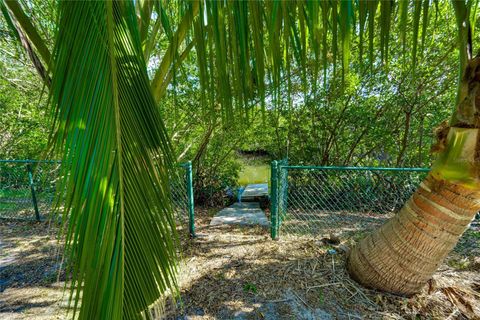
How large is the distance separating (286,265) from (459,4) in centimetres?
234

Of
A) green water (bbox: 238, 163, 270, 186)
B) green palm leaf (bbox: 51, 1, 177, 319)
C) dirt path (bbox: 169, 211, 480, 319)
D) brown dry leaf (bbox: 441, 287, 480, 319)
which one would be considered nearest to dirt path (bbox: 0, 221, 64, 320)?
green palm leaf (bbox: 51, 1, 177, 319)

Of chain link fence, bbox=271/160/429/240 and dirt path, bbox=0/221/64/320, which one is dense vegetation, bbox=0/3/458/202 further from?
dirt path, bbox=0/221/64/320

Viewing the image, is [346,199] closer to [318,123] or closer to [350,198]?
[350,198]

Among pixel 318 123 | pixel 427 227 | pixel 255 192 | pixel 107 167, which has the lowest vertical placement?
pixel 255 192

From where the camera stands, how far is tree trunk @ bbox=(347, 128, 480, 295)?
1.20m

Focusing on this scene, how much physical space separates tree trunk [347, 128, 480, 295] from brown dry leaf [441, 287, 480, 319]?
0.89 feet

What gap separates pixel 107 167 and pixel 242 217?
373 cm

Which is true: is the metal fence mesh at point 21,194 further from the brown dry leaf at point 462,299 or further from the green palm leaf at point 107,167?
the brown dry leaf at point 462,299

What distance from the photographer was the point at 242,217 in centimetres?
419

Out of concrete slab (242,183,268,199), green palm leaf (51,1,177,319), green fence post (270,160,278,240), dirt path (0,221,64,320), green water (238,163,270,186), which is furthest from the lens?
green water (238,163,270,186)

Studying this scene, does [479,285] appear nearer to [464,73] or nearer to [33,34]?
[464,73]

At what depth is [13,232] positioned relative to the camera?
3.58 metres

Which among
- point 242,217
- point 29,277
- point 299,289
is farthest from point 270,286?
point 29,277

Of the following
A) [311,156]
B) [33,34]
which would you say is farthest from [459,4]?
[311,156]
